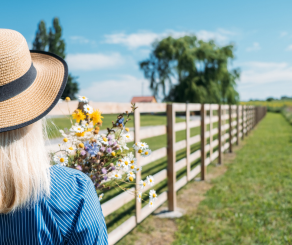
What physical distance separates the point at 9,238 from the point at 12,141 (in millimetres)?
346

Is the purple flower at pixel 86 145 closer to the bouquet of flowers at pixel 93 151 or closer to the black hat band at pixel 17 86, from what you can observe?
the bouquet of flowers at pixel 93 151

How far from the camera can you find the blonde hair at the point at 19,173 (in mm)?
923

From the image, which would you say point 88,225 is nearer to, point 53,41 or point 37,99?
point 37,99

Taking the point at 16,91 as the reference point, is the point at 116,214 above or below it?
below

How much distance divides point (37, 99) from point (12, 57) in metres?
0.17

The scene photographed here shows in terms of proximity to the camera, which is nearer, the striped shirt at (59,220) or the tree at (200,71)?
the striped shirt at (59,220)

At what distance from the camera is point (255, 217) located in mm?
3836

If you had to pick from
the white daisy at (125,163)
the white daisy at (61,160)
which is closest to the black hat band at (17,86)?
the white daisy at (61,160)

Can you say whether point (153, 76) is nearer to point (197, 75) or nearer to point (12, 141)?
point (197, 75)

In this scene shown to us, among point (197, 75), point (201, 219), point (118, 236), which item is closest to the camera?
point (118, 236)

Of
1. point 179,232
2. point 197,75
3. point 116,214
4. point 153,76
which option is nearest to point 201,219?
point 179,232

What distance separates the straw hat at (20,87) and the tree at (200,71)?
1296 inches

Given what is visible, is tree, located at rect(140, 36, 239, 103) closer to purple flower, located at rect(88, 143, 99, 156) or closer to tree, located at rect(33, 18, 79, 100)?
tree, located at rect(33, 18, 79, 100)

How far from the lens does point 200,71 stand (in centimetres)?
3519
